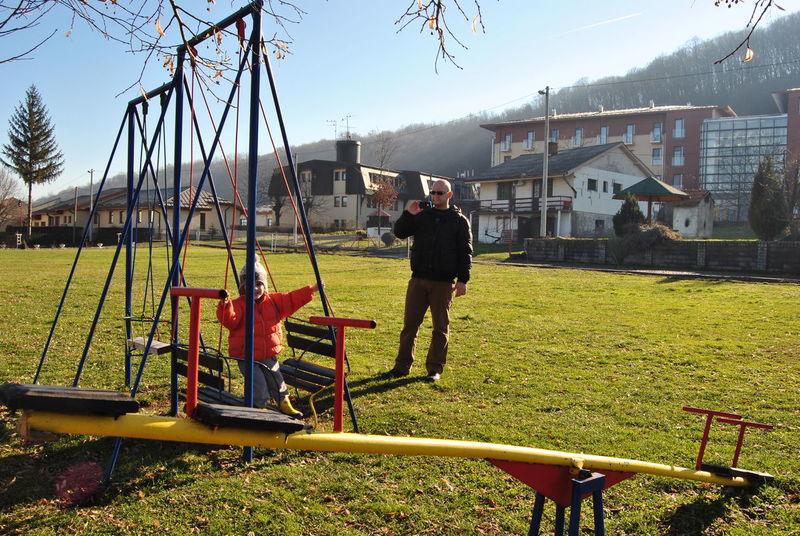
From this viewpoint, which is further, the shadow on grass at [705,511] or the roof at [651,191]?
the roof at [651,191]

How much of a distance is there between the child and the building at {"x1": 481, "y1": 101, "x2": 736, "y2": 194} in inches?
2933

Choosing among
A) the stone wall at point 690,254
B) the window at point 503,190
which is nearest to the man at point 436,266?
the stone wall at point 690,254

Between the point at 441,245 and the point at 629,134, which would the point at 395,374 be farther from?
Result: the point at 629,134

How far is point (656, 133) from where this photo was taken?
251 feet

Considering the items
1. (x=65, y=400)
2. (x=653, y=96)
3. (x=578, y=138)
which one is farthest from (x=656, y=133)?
(x=65, y=400)

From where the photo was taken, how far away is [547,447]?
5.13 meters

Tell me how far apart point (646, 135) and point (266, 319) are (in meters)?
79.7

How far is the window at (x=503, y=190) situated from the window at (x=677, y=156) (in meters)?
35.4

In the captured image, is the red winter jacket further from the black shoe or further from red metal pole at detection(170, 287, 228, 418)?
the black shoe

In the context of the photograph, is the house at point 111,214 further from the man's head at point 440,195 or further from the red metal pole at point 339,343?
the red metal pole at point 339,343

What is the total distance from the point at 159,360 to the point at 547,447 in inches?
195

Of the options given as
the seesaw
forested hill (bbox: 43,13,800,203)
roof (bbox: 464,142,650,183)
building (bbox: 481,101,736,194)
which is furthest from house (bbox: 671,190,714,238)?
forested hill (bbox: 43,13,800,203)

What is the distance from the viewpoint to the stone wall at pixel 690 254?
969 inches

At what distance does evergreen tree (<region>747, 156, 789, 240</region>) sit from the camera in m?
32.8
